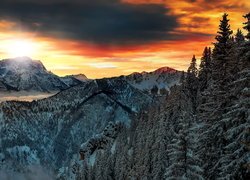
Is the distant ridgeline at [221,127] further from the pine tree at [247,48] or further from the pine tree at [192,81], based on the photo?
the pine tree at [192,81]

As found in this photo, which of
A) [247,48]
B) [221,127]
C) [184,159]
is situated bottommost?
[184,159]

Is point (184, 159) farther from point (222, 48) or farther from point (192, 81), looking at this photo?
point (192, 81)

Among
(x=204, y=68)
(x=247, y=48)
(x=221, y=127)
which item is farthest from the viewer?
(x=204, y=68)

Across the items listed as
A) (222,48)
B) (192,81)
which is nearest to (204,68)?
(192,81)

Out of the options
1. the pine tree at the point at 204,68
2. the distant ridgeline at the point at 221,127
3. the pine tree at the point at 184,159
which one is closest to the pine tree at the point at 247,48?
the distant ridgeline at the point at 221,127

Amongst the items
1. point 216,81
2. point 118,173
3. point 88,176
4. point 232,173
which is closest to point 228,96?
point 216,81

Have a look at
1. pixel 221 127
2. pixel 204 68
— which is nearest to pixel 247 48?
pixel 221 127

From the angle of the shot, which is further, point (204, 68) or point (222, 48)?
point (204, 68)

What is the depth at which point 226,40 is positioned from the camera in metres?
29.3

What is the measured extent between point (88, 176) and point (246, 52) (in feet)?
352

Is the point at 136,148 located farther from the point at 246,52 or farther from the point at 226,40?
the point at 246,52

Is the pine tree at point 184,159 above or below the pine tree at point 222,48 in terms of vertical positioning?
below

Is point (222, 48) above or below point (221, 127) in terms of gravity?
above

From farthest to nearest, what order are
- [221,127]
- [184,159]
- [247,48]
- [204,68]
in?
1. [204,68]
2. [221,127]
3. [184,159]
4. [247,48]
